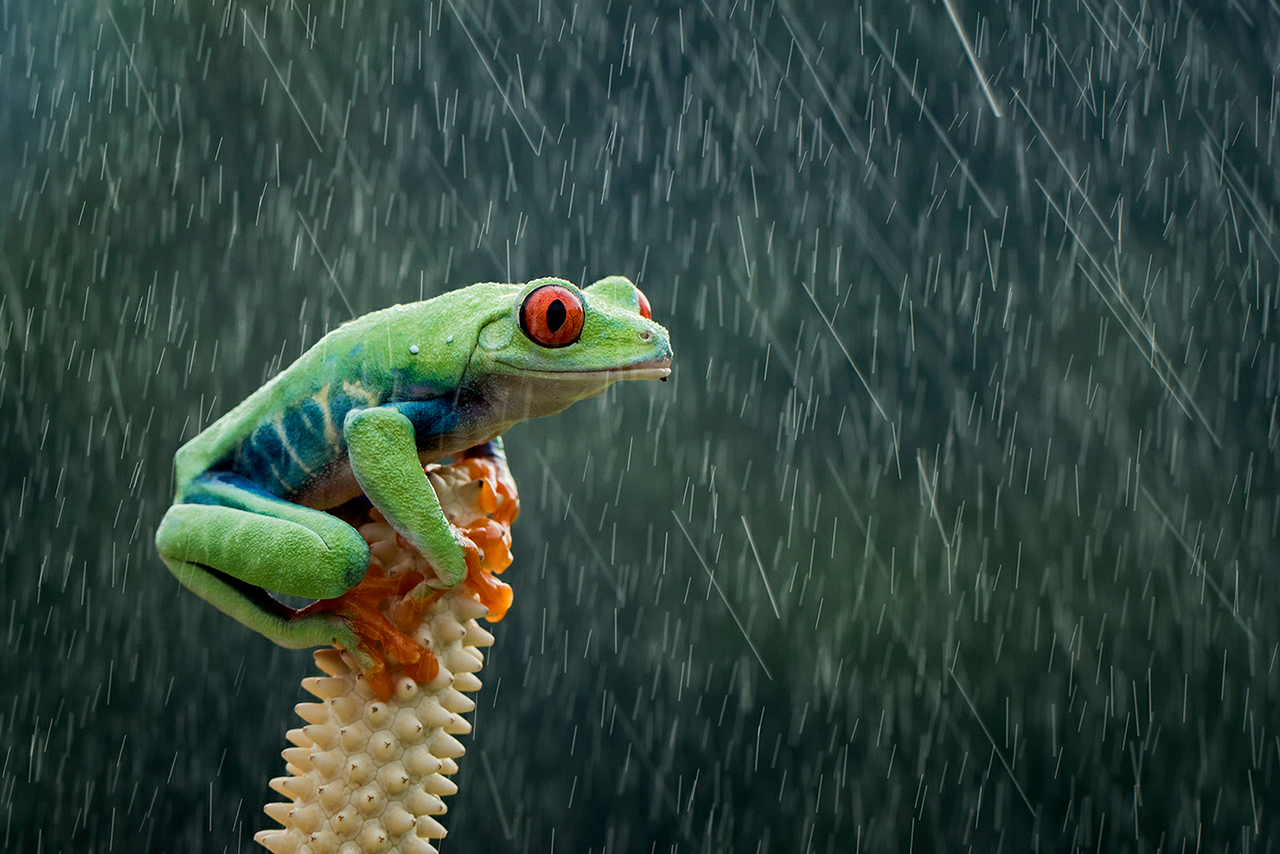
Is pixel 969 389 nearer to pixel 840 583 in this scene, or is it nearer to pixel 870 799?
pixel 840 583

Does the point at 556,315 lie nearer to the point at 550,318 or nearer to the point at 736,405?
the point at 550,318

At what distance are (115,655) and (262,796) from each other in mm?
907

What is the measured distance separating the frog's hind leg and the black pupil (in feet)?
1.22

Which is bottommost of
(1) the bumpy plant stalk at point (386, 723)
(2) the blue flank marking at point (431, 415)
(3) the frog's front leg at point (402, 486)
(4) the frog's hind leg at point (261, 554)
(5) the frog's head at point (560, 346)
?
(1) the bumpy plant stalk at point (386, 723)

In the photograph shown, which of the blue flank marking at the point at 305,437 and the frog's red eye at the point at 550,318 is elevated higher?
the frog's red eye at the point at 550,318

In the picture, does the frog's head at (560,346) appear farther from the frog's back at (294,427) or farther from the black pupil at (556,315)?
the frog's back at (294,427)

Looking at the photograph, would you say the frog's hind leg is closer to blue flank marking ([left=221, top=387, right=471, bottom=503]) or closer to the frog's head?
blue flank marking ([left=221, top=387, right=471, bottom=503])

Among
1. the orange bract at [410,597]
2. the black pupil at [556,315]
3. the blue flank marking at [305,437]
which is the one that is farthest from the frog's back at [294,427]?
the black pupil at [556,315]

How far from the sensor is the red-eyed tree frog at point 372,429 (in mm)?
1251

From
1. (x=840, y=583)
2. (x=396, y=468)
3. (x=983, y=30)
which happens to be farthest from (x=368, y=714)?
(x=983, y=30)

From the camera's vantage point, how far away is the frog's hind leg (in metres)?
1.25

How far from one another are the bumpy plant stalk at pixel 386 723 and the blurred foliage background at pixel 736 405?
120 inches

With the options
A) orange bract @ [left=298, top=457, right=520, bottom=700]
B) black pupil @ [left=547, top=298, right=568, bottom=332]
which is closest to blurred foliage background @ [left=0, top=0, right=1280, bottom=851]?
orange bract @ [left=298, top=457, right=520, bottom=700]

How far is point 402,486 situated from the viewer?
1.24 meters
